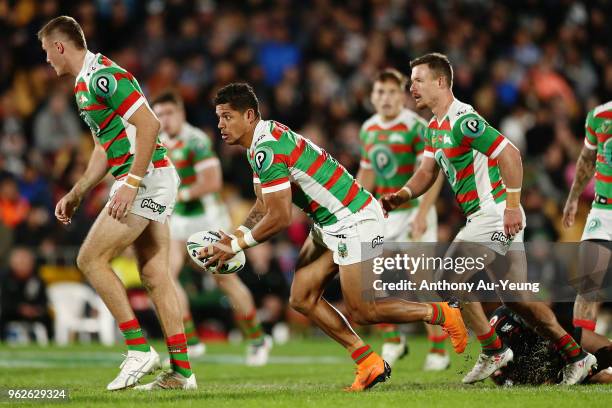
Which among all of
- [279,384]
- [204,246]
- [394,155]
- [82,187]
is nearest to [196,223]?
[394,155]

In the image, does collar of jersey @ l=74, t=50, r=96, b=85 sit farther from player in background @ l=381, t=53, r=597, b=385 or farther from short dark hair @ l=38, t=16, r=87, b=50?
player in background @ l=381, t=53, r=597, b=385

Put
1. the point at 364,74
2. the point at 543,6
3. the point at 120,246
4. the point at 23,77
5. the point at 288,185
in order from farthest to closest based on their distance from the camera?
1. the point at 543,6
2. the point at 364,74
3. the point at 23,77
4. the point at 120,246
5. the point at 288,185

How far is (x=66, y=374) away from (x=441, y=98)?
4862 millimetres

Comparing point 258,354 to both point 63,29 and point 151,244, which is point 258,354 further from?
point 63,29

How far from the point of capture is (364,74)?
18.9 meters

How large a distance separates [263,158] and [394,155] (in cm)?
376

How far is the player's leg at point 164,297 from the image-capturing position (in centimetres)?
828

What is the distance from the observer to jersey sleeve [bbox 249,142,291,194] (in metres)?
7.50

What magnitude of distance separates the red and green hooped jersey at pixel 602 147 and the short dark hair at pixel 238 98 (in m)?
2.87

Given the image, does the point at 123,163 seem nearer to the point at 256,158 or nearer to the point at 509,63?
the point at 256,158

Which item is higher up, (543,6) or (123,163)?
(543,6)

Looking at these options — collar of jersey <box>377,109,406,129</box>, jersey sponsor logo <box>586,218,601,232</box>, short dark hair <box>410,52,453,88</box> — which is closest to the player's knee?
short dark hair <box>410,52,453,88</box>

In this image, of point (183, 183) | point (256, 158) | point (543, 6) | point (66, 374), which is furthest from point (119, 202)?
point (543, 6)
